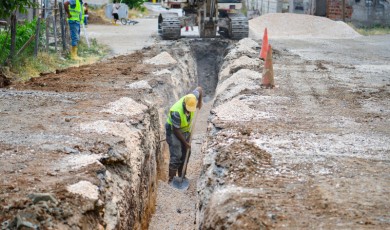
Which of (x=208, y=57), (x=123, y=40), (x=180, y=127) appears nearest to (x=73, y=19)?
(x=208, y=57)

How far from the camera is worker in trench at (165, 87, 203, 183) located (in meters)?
9.52

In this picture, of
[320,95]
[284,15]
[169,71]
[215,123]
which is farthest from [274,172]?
[284,15]

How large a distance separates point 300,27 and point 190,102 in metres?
20.4

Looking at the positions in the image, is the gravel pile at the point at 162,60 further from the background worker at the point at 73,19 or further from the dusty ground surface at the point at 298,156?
the dusty ground surface at the point at 298,156

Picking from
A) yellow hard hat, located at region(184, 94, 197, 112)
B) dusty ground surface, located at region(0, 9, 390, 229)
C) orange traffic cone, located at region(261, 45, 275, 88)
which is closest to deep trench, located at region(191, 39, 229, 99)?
dusty ground surface, located at region(0, 9, 390, 229)

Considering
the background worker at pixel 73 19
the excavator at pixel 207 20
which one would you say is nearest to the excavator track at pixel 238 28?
the excavator at pixel 207 20

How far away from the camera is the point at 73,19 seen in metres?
17.0

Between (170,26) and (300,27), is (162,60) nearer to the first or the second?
(170,26)

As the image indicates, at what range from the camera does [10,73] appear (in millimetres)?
13164

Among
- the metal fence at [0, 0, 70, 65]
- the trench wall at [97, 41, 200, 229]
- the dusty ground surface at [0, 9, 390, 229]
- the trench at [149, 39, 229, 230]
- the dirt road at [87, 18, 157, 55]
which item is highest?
the metal fence at [0, 0, 70, 65]

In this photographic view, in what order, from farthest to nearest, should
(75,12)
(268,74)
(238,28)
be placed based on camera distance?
(238,28) → (75,12) → (268,74)

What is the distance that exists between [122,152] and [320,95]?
15.8ft

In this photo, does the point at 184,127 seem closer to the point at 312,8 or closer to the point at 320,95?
the point at 320,95

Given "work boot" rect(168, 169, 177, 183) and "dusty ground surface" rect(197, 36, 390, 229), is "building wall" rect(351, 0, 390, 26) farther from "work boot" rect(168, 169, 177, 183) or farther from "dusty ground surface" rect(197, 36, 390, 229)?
"work boot" rect(168, 169, 177, 183)
